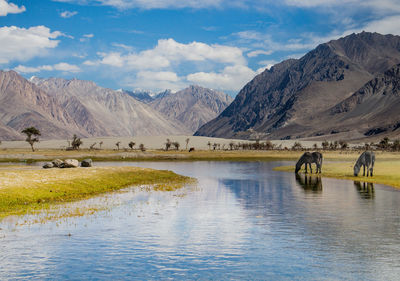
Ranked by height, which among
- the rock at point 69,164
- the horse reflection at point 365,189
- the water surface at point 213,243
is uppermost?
the rock at point 69,164

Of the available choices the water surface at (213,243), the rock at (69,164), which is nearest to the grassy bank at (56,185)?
the water surface at (213,243)

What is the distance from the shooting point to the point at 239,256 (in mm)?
21422

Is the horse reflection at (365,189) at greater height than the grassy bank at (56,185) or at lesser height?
lesser

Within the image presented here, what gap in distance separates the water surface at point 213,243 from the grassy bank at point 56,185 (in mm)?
6791

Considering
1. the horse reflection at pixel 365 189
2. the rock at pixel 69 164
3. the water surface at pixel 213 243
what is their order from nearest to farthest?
1. the water surface at pixel 213 243
2. the horse reflection at pixel 365 189
3. the rock at pixel 69 164

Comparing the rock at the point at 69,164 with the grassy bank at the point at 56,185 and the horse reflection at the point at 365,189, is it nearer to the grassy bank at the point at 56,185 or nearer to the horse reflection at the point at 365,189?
the grassy bank at the point at 56,185

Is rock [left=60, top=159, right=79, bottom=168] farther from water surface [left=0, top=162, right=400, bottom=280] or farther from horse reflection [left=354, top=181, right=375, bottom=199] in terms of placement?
horse reflection [left=354, top=181, right=375, bottom=199]

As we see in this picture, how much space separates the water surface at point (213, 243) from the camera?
1908cm

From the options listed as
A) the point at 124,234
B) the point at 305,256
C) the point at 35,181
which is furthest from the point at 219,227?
the point at 35,181

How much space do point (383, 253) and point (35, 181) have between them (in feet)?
112

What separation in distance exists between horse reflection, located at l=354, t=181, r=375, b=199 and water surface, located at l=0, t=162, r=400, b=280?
4128 millimetres

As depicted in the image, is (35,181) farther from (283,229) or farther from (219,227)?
(283,229)

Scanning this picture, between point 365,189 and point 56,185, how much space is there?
33.3m

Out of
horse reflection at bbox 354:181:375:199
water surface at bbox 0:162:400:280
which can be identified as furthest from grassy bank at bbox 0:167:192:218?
horse reflection at bbox 354:181:375:199
